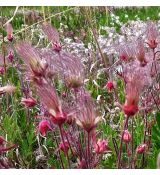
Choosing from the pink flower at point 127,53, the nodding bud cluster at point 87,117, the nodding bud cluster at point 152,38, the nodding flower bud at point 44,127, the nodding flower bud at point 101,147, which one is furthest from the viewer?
the pink flower at point 127,53

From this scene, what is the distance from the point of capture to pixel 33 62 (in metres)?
1.03

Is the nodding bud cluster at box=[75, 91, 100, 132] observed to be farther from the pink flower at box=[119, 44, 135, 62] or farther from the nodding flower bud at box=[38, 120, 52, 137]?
the pink flower at box=[119, 44, 135, 62]

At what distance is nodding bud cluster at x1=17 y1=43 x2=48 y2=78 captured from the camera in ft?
3.37

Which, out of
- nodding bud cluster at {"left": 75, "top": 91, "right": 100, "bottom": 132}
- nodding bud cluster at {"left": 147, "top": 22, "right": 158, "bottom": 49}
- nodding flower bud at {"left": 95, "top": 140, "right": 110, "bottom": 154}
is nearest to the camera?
nodding bud cluster at {"left": 75, "top": 91, "right": 100, "bottom": 132}

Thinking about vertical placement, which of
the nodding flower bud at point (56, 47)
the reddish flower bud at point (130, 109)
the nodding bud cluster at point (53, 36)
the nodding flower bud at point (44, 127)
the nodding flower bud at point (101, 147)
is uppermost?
the nodding bud cluster at point (53, 36)

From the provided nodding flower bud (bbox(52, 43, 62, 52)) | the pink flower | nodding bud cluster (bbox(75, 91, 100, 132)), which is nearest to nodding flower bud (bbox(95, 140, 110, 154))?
nodding bud cluster (bbox(75, 91, 100, 132))

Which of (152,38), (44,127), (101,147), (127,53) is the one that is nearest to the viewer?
(101,147)

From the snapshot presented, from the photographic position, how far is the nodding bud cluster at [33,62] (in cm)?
103

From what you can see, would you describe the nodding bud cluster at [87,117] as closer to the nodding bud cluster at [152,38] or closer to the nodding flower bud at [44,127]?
the nodding flower bud at [44,127]

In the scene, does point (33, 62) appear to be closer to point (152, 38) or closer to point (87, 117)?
point (87, 117)

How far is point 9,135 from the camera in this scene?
1.67 metres

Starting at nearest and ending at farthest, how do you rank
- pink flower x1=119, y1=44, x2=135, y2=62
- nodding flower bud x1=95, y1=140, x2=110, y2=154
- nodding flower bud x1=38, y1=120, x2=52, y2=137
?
1. nodding flower bud x1=95, y1=140, x2=110, y2=154
2. nodding flower bud x1=38, y1=120, x2=52, y2=137
3. pink flower x1=119, y1=44, x2=135, y2=62

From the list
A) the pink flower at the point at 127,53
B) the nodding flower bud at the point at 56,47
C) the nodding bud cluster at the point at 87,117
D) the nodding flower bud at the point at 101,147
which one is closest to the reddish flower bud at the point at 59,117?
the nodding bud cluster at the point at 87,117

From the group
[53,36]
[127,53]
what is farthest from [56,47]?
[127,53]
